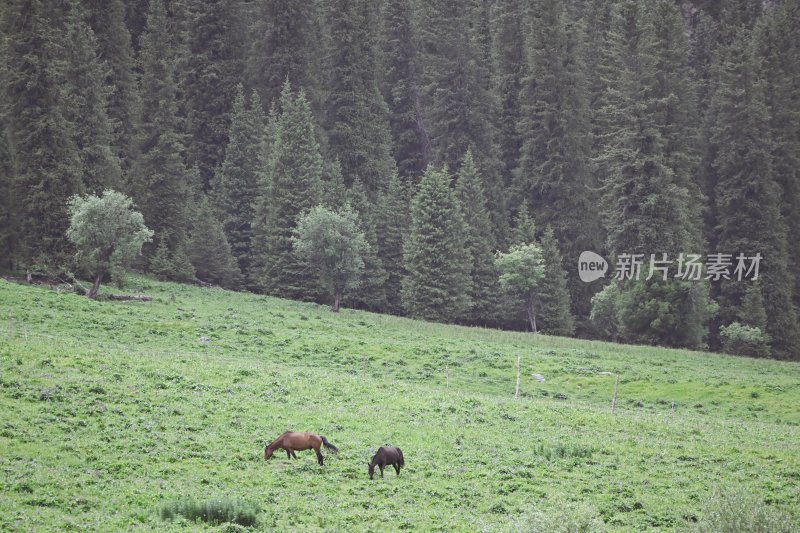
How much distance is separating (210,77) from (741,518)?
86962 millimetres

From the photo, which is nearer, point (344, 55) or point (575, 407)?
point (575, 407)

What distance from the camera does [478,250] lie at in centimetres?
8650

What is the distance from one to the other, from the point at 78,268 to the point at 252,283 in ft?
72.3

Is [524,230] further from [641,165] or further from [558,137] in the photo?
[558,137]

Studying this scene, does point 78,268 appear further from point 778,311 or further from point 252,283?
point 778,311

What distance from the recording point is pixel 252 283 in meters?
84.8

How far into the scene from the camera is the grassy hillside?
67.4ft

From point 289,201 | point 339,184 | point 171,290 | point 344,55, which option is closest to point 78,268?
point 171,290

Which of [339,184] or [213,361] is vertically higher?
[339,184]

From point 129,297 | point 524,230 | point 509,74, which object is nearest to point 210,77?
point 509,74

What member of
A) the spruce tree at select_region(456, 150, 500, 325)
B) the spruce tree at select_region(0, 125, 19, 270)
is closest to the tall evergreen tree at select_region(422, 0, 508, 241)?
the spruce tree at select_region(456, 150, 500, 325)

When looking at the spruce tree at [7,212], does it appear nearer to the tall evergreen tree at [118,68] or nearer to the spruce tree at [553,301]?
the tall evergreen tree at [118,68]

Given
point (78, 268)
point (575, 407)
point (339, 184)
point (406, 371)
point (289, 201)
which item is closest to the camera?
point (575, 407)

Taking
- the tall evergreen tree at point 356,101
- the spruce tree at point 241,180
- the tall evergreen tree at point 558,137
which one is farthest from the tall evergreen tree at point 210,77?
the tall evergreen tree at point 558,137
